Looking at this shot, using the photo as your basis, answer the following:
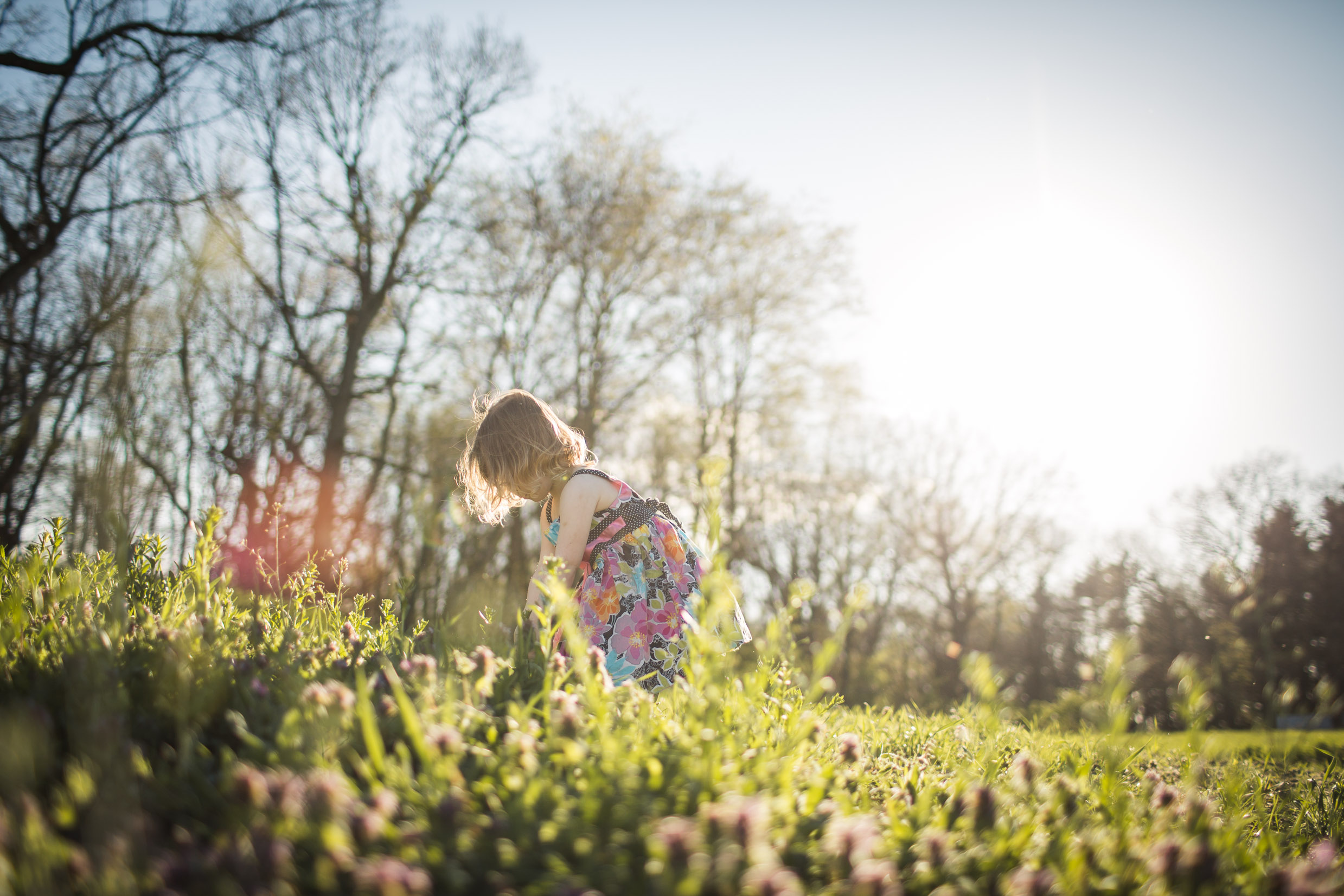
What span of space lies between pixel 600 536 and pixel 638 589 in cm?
35

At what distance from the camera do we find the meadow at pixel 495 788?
3.84 ft

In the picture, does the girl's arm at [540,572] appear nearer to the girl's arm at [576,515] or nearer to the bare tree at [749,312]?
the girl's arm at [576,515]

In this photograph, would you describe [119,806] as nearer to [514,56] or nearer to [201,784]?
[201,784]

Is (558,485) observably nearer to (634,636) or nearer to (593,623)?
(593,623)

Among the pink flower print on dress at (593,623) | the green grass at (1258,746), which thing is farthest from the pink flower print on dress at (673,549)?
the green grass at (1258,746)

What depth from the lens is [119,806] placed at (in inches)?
48.2

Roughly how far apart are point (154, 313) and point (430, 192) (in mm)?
5182

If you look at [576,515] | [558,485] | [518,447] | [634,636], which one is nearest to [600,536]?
[576,515]

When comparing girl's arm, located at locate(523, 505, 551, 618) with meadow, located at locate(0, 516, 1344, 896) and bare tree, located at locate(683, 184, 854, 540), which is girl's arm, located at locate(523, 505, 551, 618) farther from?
bare tree, located at locate(683, 184, 854, 540)

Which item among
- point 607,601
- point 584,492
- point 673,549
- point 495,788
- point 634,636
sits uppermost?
point 584,492

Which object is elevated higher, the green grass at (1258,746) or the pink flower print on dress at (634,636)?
the pink flower print on dress at (634,636)

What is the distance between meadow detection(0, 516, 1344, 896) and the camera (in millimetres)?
1169

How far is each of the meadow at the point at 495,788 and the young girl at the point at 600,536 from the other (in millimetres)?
891

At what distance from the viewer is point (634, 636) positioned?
10.9 ft
